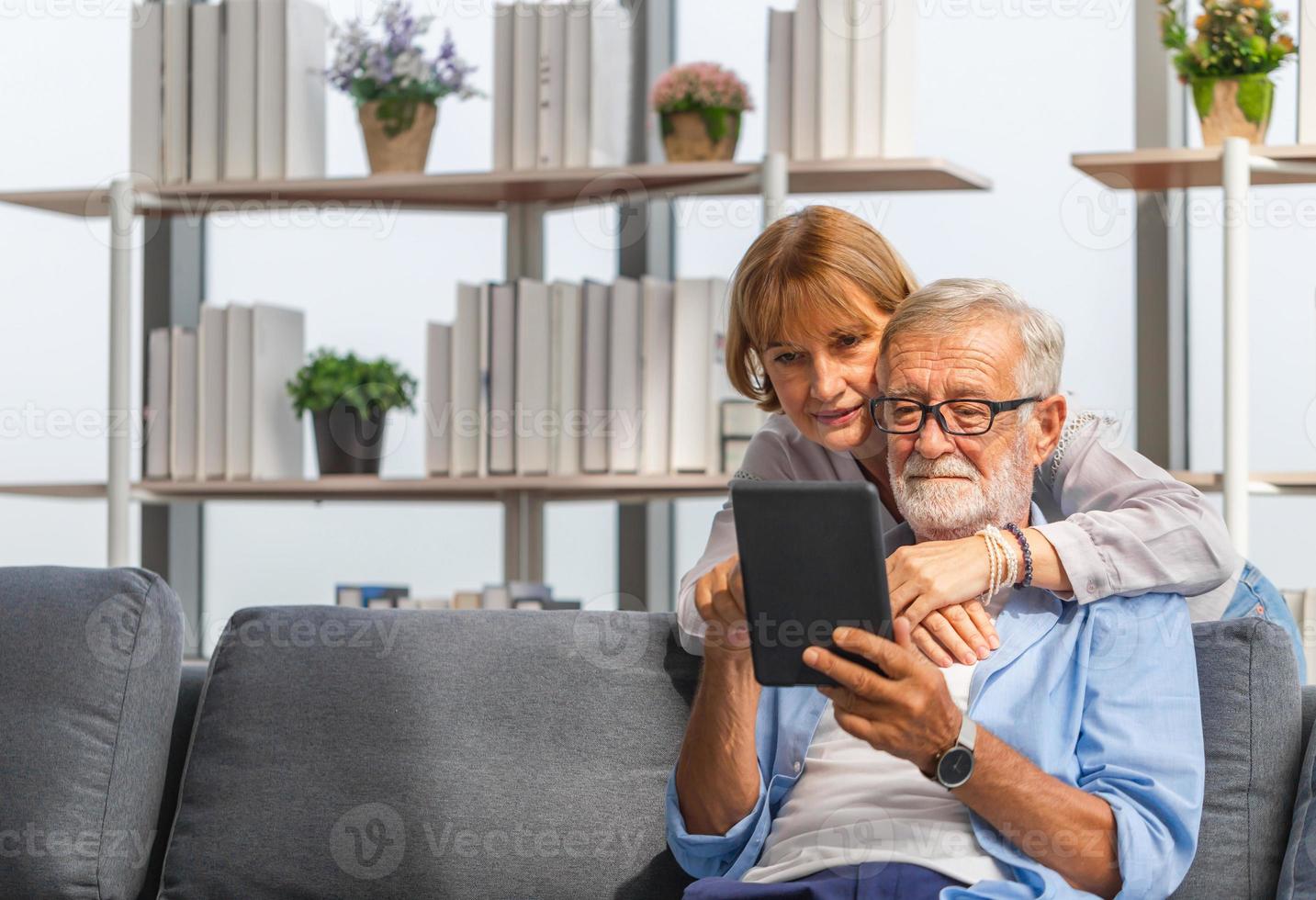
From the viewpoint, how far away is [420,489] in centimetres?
300

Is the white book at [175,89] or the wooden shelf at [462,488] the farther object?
the white book at [175,89]

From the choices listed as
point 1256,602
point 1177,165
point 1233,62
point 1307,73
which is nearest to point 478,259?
point 1177,165

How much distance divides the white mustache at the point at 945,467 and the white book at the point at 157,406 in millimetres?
2093

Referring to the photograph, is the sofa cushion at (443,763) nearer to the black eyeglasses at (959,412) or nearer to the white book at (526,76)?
the black eyeglasses at (959,412)

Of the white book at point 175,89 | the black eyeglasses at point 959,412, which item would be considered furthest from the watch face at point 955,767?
the white book at point 175,89

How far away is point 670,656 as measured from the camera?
1.75 metres

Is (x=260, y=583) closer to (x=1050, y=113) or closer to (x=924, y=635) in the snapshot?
(x=1050, y=113)

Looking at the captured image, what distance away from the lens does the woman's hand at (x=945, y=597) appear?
55.5 inches

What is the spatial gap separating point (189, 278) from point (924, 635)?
2697 mm

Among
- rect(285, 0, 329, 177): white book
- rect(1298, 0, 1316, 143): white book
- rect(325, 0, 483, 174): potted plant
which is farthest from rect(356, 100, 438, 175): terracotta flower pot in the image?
rect(1298, 0, 1316, 143): white book

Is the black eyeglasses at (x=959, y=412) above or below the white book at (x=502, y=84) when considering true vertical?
below

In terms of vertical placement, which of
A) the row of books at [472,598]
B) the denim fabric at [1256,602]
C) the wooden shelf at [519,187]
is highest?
the wooden shelf at [519,187]

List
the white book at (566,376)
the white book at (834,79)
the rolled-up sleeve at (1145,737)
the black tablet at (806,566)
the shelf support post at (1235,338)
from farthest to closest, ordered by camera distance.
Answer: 1. the white book at (566,376)
2. the white book at (834,79)
3. the shelf support post at (1235,338)
4. the rolled-up sleeve at (1145,737)
5. the black tablet at (806,566)

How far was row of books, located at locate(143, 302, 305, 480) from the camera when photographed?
3127 mm
